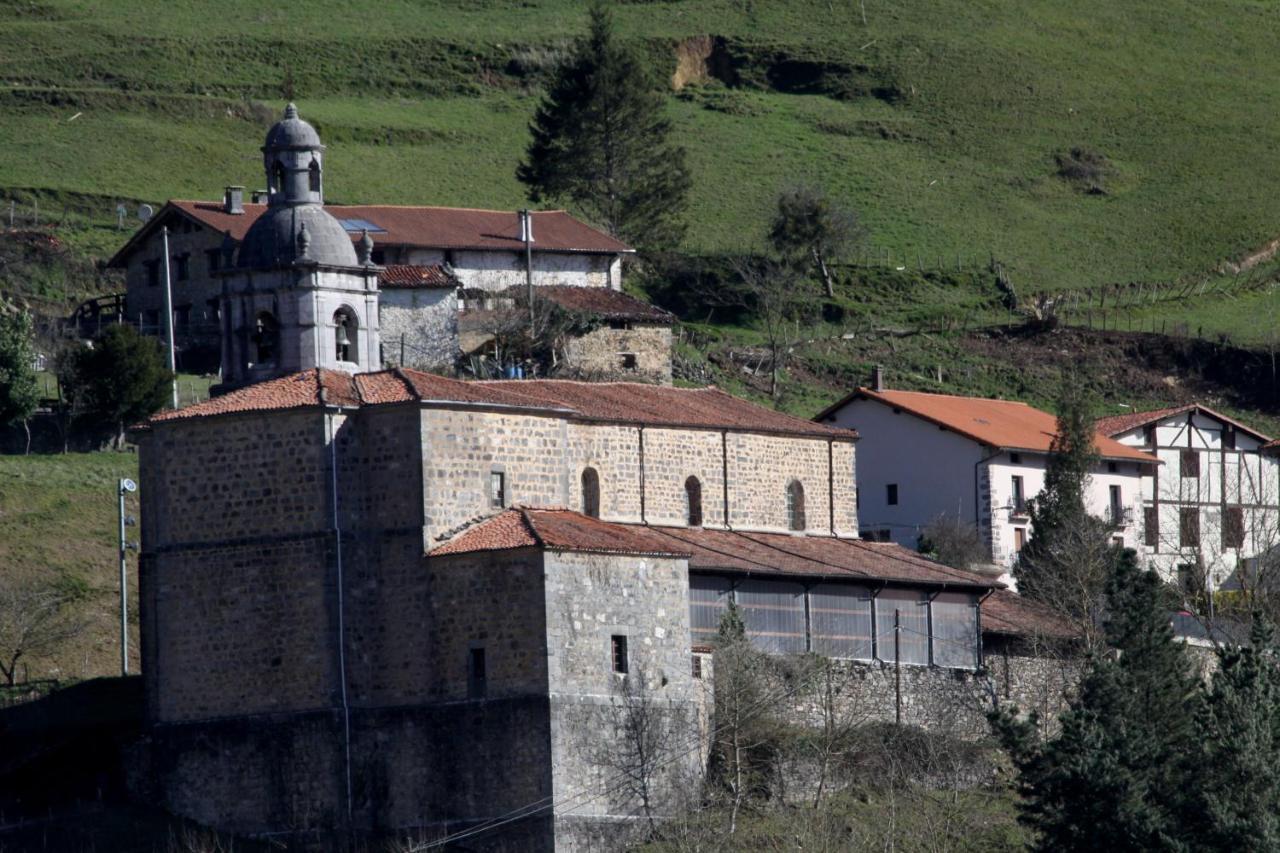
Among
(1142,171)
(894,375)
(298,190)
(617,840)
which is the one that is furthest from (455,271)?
(1142,171)

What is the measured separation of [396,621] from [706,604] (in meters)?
7.99

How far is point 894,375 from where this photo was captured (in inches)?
3669

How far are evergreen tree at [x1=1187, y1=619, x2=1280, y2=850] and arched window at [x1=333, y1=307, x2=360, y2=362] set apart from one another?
17.8 m

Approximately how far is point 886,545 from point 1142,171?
2564 inches

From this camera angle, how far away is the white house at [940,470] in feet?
259

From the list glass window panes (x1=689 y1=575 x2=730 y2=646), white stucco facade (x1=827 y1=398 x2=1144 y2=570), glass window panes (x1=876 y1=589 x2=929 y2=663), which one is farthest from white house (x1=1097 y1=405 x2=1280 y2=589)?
glass window panes (x1=689 y1=575 x2=730 y2=646)

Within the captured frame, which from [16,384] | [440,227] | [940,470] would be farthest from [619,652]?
[440,227]

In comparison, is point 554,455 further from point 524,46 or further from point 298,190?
point 524,46

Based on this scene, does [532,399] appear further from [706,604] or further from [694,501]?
[694,501]

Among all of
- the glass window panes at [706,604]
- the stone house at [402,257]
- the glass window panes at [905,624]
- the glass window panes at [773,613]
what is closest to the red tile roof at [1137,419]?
the stone house at [402,257]

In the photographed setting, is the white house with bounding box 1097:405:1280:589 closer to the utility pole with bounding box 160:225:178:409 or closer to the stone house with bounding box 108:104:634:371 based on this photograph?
the stone house with bounding box 108:104:634:371

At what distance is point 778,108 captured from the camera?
13438 centimetres

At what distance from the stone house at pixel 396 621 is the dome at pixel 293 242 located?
2.67 meters

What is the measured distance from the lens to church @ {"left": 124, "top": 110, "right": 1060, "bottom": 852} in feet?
170
